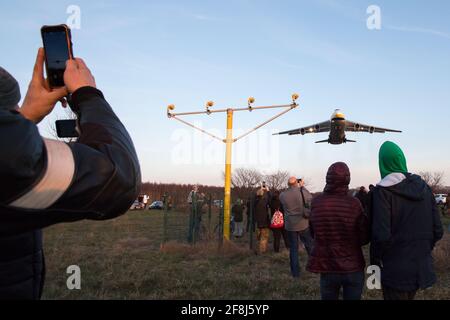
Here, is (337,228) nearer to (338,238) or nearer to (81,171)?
(338,238)

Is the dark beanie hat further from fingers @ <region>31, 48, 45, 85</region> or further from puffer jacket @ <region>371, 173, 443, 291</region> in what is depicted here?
puffer jacket @ <region>371, 173, 443, 291</region>

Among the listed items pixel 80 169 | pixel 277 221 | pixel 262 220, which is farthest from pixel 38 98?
pixel 262 220

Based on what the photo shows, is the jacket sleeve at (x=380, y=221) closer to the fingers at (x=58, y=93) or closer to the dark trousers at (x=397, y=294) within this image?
the dark trousers at (x=397, y=294)

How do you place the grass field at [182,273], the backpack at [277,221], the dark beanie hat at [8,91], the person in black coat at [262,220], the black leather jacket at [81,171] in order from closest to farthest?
the black leather jacket at [81,171] < the dark beanie hat at [8,91] < the grass field at [182,273] < the backpack at [277,221] < the person in black coat at [262,220]

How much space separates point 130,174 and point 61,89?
492mm

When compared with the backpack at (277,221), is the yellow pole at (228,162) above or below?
above

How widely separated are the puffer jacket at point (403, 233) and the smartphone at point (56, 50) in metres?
2.87

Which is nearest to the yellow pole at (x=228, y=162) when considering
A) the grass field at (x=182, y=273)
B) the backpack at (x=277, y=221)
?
the grass field at (x=182, y=273)

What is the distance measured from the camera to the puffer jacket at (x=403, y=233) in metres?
3.33

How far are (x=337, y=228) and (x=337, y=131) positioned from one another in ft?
81.2

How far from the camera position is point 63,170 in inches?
32.7

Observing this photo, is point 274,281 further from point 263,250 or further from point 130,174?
point 130,174

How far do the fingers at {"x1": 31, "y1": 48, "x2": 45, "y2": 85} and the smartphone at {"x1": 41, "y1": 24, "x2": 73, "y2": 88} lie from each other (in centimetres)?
3
